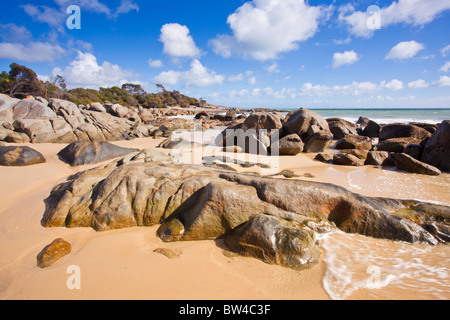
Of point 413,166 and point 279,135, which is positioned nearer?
point 413,166

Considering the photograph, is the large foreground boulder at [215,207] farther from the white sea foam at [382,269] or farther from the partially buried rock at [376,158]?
the partially buried rock at [376,158]

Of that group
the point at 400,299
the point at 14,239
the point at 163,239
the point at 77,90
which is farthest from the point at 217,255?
the point at 77,90

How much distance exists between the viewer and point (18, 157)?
22.3 ft

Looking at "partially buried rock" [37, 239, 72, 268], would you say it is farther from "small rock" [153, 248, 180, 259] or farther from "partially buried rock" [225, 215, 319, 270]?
"partially buried rock" [225, 215, 319, 270]

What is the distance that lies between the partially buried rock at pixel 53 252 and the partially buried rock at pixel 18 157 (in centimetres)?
565

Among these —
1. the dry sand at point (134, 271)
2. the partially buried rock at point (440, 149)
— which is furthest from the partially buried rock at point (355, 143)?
the dry sand at point (134, 271)

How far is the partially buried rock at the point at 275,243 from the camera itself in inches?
102

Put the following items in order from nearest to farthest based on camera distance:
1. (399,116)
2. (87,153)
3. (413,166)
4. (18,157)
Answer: (18,157), (413,166), (87,153), (399,116)

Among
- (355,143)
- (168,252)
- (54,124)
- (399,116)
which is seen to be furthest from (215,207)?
(399,116)

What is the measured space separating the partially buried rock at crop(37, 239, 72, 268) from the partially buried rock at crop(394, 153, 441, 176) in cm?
949

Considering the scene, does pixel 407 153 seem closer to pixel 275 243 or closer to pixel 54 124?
pixel 275 243

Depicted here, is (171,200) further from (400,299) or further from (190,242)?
(400,299)

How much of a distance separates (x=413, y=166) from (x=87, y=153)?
36.5 feet
